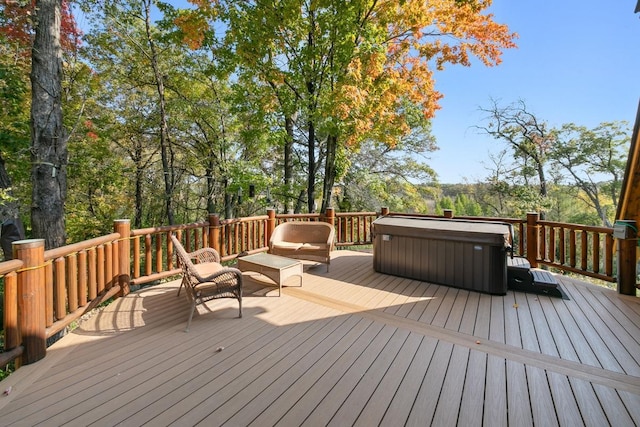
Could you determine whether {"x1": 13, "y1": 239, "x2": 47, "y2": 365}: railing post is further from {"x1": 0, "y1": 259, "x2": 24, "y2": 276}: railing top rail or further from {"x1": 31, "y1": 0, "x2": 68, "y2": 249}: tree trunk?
{"x1": 31, "y1": 0, "x2": 68, "y2": 249}: tree trunk

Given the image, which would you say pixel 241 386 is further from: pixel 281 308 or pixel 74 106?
pixel 74 106

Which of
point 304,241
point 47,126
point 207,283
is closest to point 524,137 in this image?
point 304,241

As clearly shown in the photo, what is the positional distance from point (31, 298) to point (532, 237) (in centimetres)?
680

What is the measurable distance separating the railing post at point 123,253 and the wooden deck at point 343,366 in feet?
0.65

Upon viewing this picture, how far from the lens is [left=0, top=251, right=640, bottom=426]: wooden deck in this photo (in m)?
1.76

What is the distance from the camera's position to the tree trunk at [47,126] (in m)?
4.27

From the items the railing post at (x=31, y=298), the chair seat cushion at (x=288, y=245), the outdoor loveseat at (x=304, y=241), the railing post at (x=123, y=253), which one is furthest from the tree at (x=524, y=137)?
the railing post at (x=31, y=298)

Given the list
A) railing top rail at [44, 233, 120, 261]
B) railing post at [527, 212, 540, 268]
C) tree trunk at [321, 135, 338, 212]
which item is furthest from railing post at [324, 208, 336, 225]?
railing top rail at [44, 233, 120, 261]

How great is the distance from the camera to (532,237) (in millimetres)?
5160

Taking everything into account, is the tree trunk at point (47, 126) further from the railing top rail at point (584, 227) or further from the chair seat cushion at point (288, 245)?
the railing top rail at point (584, 227)

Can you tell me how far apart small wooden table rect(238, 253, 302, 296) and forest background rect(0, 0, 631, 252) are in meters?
2.74

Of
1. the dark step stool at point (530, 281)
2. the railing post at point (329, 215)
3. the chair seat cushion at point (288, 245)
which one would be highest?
the railing post at point (329, 215)

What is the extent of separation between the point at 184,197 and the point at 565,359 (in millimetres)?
11496

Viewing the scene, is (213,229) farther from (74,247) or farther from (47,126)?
(47,126)
